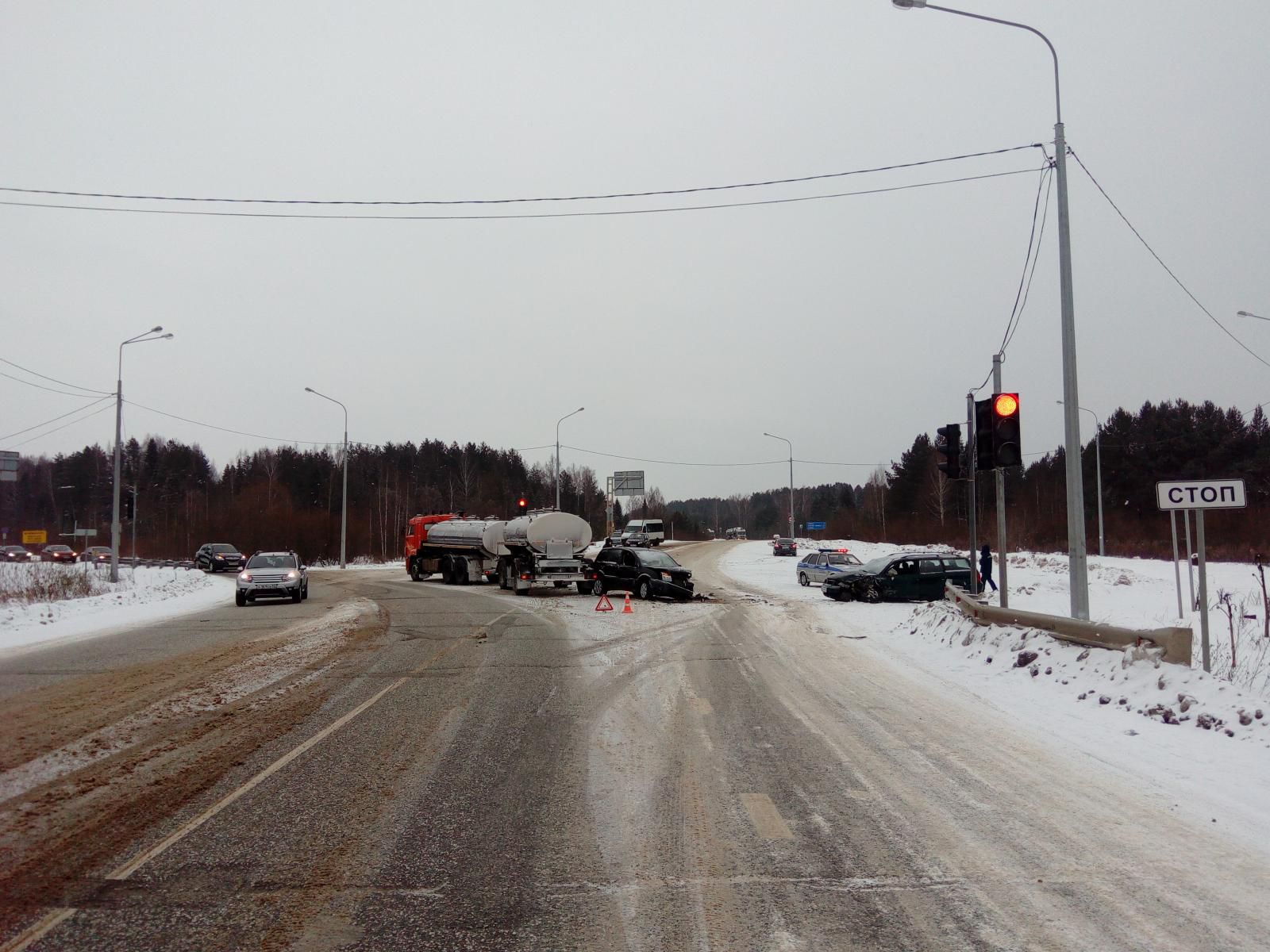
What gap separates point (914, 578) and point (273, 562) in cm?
1993

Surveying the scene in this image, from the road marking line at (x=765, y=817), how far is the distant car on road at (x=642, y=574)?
2069 cm

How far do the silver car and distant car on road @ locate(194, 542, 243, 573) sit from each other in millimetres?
29424

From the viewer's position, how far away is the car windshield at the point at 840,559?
36469mm

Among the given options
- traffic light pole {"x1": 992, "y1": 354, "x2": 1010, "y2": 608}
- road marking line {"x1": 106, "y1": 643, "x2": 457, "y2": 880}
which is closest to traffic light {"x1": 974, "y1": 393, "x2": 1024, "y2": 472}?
traffic light pole {"x1": 992, "y1": 354, "x2": 1010, "y2": 608}

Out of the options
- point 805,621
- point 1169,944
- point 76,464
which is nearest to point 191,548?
point 76,464

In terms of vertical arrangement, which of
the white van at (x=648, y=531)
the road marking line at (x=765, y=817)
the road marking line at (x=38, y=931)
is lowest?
the road marking line at (x=765, y=817)

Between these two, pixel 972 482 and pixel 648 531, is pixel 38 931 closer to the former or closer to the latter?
pixel 972 482

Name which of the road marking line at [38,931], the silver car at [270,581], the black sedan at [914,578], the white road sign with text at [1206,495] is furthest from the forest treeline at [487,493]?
the road marking line at [38,931]

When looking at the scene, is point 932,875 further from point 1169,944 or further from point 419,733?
point 419,733

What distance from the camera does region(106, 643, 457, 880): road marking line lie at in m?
4.90

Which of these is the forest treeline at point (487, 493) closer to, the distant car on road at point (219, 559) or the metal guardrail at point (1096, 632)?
the distant car on road at point (219, 559)

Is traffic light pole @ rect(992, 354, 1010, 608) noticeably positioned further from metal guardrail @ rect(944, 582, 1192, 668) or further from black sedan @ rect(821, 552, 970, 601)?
black sedan @ rect(821, 552, 970, 601)

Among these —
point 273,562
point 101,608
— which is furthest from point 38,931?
point 273,562

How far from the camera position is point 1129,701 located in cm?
936
